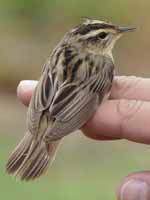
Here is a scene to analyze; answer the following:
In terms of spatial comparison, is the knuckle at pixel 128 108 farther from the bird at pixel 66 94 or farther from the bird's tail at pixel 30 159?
the bird's tail at pixel 30 159

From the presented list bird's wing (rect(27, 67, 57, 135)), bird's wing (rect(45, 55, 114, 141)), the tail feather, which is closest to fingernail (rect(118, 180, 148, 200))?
bird's wing (rect(45, 55, 114, 141))

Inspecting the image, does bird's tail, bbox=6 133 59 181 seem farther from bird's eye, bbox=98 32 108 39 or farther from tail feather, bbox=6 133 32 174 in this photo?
bird's eye, bbox=98 32 108 39

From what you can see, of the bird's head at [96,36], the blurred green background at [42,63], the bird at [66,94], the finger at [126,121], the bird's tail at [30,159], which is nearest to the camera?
the finger at [126,121]

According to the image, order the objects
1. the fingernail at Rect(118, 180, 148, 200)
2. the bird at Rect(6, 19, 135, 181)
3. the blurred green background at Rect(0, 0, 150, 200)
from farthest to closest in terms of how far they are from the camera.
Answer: the blurred green background at Rect(0, 0, 150, 200)
the bird at Rect(6, 19, 135, 181)
the fingernail at Rect(118, 180, 148, 200)

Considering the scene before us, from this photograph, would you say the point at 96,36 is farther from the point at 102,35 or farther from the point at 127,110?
the point at 127,110

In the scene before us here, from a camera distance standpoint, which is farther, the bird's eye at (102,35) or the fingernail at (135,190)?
the bird's eye at (102,35)

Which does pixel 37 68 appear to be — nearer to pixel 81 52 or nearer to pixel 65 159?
pixel 65 159

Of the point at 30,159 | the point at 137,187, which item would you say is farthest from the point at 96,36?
the point at 137,187

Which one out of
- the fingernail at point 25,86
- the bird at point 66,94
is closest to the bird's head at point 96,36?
the bird at point 66,94
